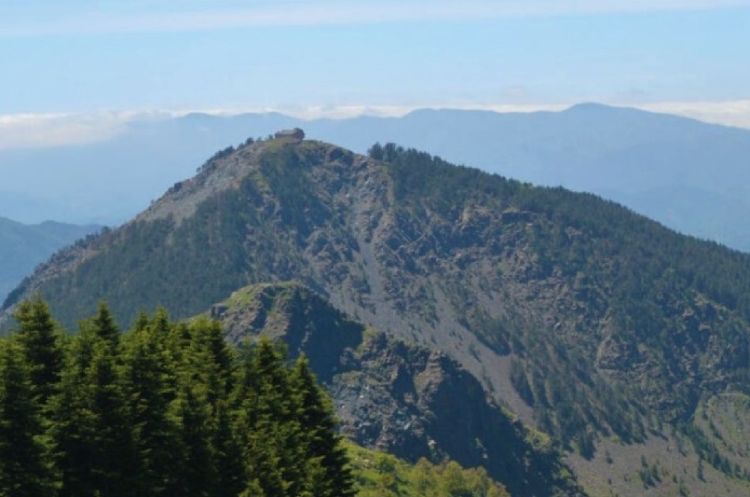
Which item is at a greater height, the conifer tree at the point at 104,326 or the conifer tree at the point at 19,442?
the conifer tree at the point at 104,326

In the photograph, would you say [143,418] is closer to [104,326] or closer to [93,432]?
[93,432]

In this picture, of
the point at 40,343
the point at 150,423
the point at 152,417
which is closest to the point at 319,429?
the point at 152,417

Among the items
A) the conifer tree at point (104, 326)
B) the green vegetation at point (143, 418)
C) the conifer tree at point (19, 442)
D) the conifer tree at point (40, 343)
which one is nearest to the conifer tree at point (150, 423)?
the green vegetation at point (143, 418)

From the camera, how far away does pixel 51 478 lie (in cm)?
5297

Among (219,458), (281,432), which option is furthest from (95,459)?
(281,432)

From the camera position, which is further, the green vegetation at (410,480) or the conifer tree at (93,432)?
the green vegetation at (410,480)

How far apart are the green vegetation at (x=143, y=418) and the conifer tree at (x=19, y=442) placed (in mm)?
41

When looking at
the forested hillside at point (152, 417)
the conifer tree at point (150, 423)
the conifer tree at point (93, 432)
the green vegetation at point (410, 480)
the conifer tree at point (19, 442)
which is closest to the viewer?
the conifer tree at point (19, 442)

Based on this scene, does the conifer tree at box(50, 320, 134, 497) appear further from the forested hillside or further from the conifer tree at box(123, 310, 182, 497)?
the conifer tree at box(123, 310, 182, 497)

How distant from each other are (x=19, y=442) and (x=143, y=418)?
705 centimetres

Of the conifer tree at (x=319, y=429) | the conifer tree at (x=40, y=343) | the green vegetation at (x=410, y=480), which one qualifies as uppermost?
the conifer tree at (x=40, y=343)

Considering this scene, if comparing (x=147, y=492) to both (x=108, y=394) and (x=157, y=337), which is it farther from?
(x=157, y=337)

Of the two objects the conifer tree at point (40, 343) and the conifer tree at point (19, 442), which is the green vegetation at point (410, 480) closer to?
the conifer tree at point (40, 343)

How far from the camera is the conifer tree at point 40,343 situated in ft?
195
